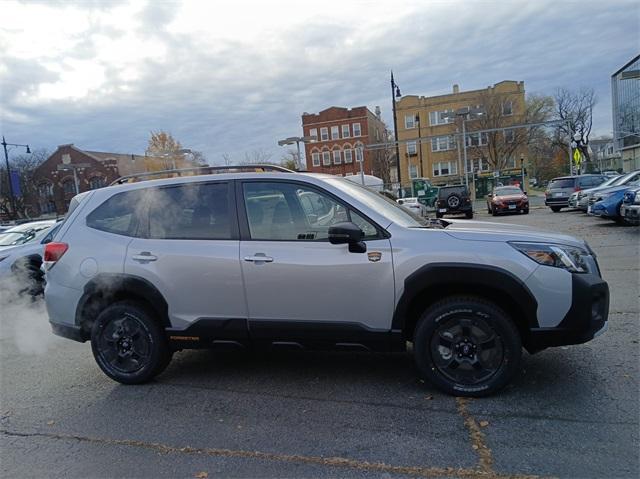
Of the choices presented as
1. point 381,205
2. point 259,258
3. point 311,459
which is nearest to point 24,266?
point 259,258

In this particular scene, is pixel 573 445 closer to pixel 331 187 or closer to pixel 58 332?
pixel 331 187

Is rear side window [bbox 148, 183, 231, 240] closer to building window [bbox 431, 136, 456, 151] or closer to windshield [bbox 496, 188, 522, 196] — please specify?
windshield [bbox 496, 188, 522, 196]

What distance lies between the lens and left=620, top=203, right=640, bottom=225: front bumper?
11910mm

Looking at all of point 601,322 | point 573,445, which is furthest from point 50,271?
point 601,322

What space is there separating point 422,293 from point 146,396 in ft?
8.19

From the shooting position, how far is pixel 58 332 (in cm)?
444

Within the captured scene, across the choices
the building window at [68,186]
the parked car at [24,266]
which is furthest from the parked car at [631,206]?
the building window at [68,186]

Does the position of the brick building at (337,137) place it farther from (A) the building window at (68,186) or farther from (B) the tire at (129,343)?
(B) the tire at (129,343)

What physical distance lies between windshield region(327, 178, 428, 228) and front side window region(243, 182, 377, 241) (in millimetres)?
187

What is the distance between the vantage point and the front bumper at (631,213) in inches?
469

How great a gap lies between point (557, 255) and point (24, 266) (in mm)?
7973

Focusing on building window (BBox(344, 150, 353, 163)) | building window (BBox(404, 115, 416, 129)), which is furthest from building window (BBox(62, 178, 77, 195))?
building window (BBox(404, 115, 416, 129))

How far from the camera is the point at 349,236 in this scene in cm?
350

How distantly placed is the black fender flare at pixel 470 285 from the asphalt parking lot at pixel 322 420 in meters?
0.66
